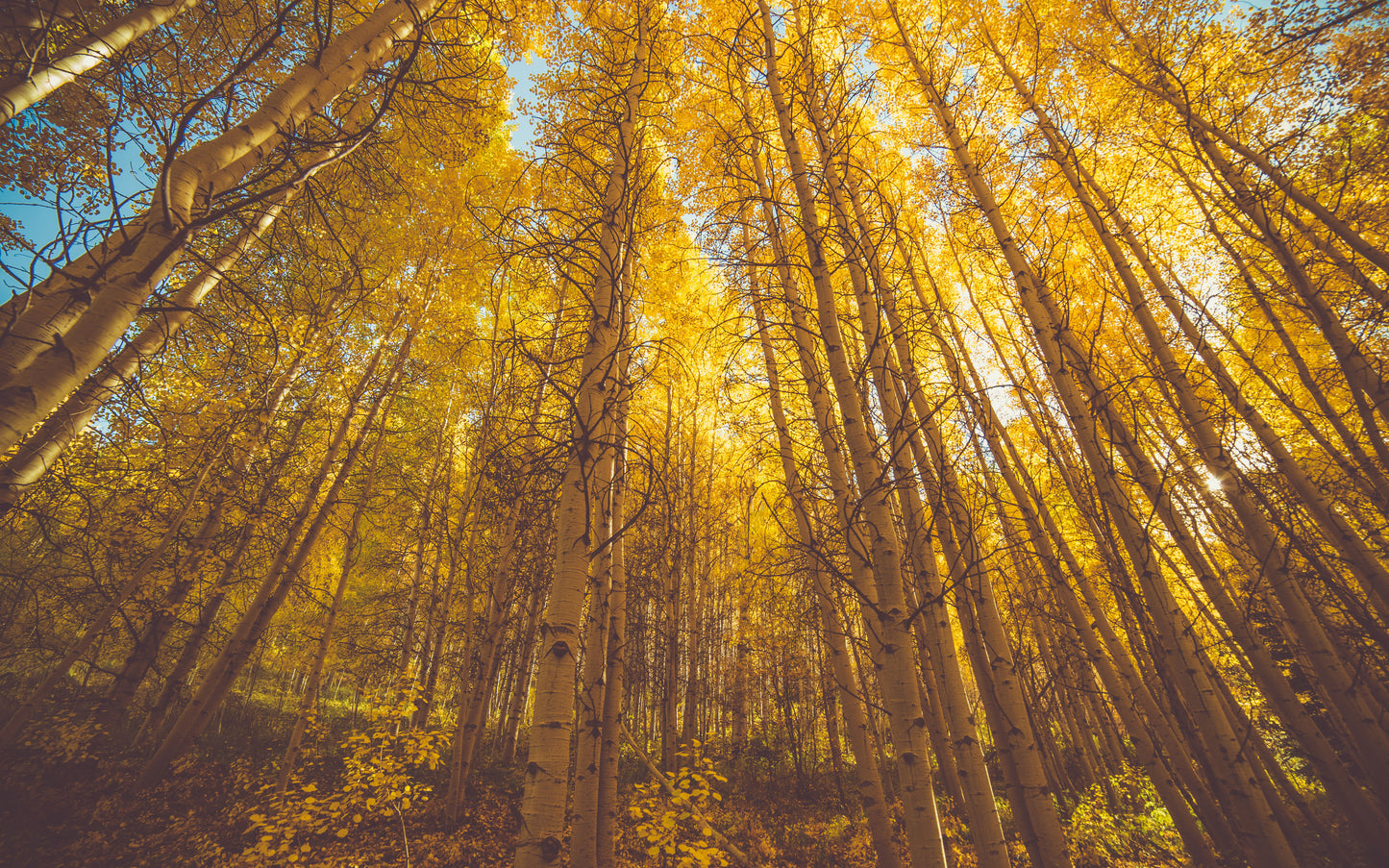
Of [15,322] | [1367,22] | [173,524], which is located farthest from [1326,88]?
[173,524]

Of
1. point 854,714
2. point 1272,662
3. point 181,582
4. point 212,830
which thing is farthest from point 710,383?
point 212,830

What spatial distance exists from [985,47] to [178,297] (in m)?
8.50

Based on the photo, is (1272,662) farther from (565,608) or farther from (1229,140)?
(1229,140)

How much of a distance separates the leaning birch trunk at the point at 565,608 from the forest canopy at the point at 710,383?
0.02 metres

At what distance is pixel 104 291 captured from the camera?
1991 millimetres

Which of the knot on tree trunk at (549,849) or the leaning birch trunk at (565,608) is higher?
the leaning birch trunk at (565,608)

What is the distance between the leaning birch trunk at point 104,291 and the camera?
1.80 metres

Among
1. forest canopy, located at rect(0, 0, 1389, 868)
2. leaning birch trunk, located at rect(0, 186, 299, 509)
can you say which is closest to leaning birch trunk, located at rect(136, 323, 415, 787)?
forest canopy, located at rect(0, 0, 1389, 868)

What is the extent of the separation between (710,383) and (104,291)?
8.47 m

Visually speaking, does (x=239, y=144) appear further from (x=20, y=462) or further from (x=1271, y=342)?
(x=1271, y=342)

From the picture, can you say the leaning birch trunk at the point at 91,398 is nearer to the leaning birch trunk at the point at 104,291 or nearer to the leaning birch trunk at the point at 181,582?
the leaning birch trunk at the point at 104,291

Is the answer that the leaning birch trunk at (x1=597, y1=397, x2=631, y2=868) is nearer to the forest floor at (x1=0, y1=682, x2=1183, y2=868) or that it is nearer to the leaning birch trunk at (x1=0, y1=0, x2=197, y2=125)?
the forest floor at (x1=0, y1=682, x2=1183, y2=868)

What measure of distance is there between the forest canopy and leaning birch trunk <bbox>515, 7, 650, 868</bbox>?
2 cm

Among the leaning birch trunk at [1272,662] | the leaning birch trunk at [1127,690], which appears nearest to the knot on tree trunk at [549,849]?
the leaning birch trunk at [1127,690]
